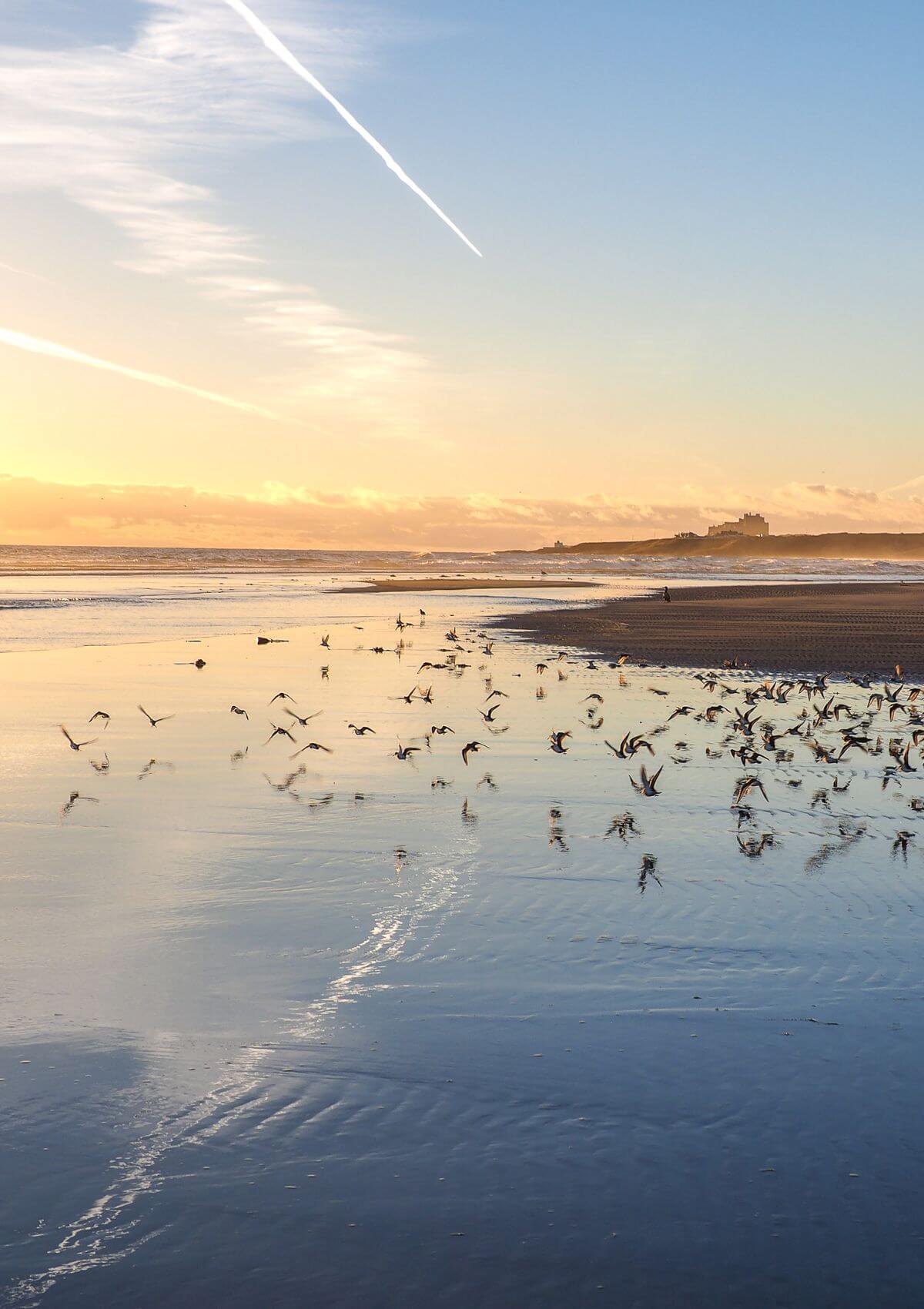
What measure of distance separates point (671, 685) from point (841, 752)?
7.17 meters

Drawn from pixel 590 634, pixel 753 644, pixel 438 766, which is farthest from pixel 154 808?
pixel 590 634

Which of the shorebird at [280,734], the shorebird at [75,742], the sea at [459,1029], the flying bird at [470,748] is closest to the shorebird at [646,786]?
the sea at [459,1029]

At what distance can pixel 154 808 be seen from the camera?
10086 mm

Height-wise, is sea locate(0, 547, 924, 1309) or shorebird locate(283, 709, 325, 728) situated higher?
shorebird locate(283, 709, 325, 728)

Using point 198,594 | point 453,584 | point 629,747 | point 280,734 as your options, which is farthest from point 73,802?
point 453,584

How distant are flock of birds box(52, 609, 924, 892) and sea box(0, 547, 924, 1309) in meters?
0.13

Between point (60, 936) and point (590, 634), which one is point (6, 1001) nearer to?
point (60, 936)

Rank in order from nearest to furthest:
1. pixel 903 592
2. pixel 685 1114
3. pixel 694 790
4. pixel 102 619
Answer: pixel 685 1114
pixel 694 790
pixel 102 619
pixel 903 592

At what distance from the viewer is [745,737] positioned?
14078 millimetres

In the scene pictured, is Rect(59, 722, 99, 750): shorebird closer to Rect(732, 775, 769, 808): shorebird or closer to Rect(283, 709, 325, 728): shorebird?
Rect(283, 709, 325, 728): shorebird

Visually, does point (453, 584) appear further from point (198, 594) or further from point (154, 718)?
point (154, 718)

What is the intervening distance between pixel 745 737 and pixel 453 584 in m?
60.2

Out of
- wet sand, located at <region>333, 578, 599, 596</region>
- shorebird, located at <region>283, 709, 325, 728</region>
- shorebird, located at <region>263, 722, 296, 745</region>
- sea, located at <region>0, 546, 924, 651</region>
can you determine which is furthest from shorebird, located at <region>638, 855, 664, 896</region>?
wet sand, located at <region>333, 578, 599, 596</region>

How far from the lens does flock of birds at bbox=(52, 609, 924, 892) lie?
33.1 ft
